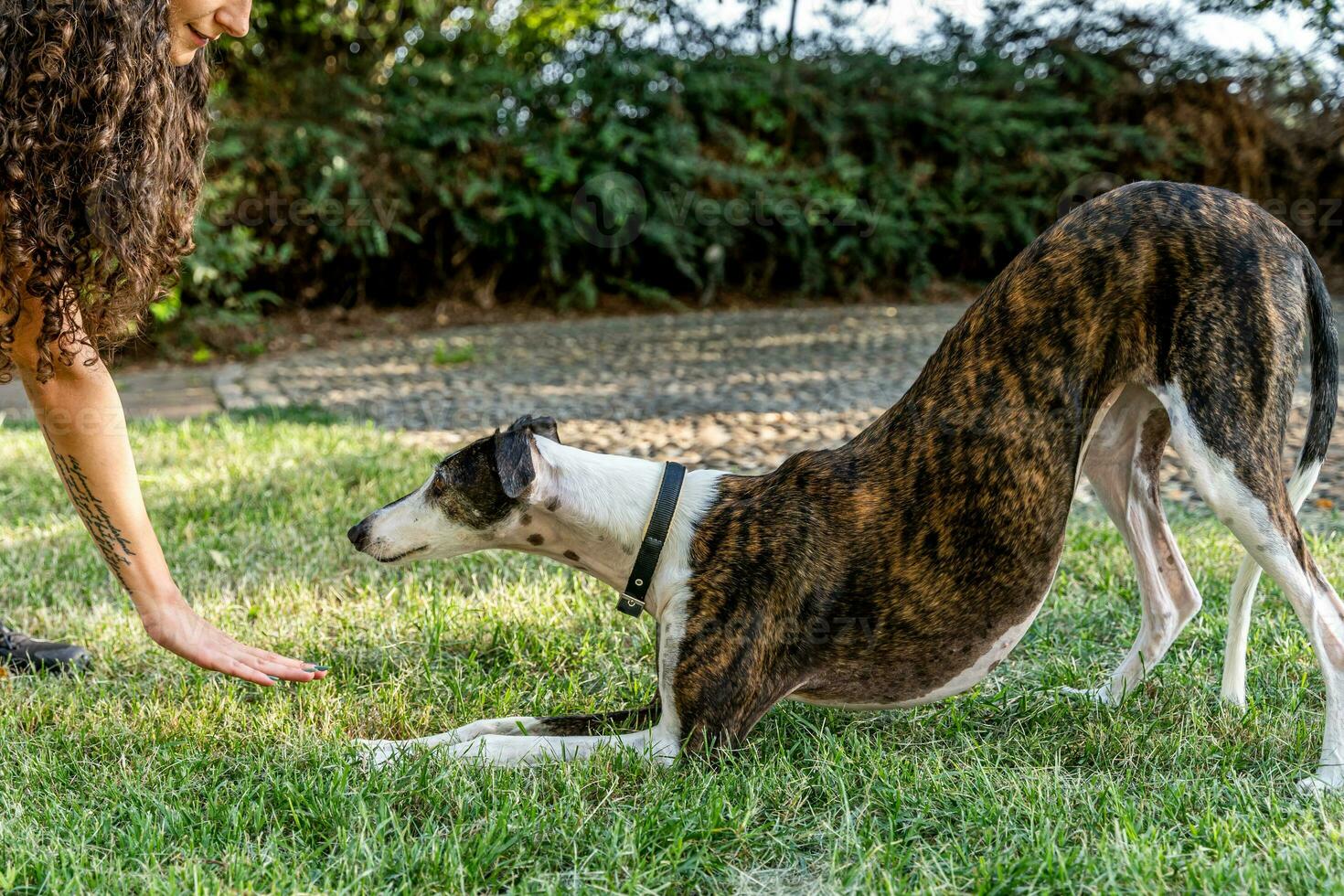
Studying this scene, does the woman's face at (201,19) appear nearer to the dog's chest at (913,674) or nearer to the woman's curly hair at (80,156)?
the woman's curly hair at (80,156)

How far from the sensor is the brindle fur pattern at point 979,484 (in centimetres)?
260

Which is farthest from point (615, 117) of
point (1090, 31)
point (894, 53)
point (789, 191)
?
point (1090, 31)

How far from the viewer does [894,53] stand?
12.6 m

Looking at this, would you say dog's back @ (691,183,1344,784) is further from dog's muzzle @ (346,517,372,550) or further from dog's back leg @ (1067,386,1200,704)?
dog's muzzle @ (346,517,372,550)

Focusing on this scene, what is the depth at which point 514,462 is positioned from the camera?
2.70 meters

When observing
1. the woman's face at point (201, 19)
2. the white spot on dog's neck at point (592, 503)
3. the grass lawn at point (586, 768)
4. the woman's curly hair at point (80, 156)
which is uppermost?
the woman's face at point (201, 19)

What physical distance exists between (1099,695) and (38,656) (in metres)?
3.08

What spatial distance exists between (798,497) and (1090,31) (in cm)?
1159

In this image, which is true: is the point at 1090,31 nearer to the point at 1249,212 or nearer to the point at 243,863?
the point at 1249,212

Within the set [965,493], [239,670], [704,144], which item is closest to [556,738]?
[239,670]

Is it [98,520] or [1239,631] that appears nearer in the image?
[1239,631]

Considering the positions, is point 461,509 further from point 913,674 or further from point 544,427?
point 913,674

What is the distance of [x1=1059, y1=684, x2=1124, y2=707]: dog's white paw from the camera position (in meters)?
3.03

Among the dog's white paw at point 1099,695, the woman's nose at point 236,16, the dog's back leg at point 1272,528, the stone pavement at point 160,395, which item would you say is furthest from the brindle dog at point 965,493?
the stone pavement at point 160,395
